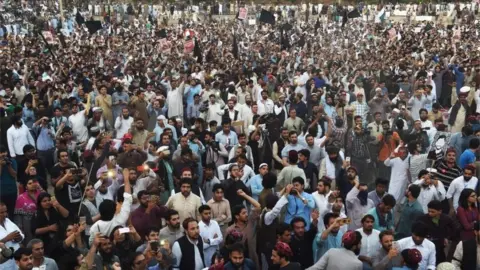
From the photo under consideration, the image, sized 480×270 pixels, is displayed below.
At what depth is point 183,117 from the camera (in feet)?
39.7

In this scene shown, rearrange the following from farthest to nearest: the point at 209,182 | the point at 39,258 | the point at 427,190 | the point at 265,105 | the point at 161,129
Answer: the point at 265,105, the point at 161,129, the point at 209,182, the point at 427,190, the point at 39,258

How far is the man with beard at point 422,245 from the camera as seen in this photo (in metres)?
5.59

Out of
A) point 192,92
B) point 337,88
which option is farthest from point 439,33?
point 192,92

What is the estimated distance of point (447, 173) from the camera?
7.57m

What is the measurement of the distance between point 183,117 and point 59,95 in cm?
219


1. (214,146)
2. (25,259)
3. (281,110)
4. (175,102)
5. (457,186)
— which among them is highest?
(25,259)

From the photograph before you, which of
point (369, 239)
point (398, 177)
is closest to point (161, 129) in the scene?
point (398, 177)

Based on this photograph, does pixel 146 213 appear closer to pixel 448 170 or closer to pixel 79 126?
pixel 448 170

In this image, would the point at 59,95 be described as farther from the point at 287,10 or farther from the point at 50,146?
the point at 287,10

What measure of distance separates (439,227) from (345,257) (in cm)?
130

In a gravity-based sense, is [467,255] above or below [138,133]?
above

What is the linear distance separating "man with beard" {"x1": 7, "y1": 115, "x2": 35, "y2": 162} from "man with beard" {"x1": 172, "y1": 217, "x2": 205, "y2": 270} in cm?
415

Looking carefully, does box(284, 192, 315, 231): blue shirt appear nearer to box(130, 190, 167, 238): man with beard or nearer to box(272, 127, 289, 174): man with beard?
box(130, 190, 167, 238): man with beard

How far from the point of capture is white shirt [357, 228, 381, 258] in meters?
5.81
